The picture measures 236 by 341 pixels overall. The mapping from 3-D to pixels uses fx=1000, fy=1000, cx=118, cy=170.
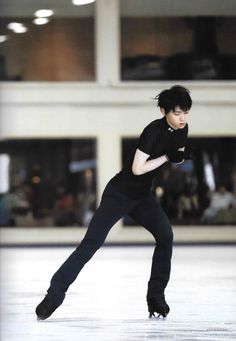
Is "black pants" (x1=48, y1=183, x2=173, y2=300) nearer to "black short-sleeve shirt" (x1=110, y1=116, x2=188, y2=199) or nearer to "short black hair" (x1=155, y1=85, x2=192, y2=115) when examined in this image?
"black short-sleeve shirt" (x1=110, y1=116, x2=188, y2=199)

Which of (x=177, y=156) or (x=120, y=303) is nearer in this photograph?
(x=177, y=156)

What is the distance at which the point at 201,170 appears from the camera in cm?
2175

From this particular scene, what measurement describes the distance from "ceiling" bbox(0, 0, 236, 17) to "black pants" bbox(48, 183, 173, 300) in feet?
49.3

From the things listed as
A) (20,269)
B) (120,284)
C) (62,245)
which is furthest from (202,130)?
(120,284)

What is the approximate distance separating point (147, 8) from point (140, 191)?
15.2m

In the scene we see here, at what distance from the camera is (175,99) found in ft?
21.5

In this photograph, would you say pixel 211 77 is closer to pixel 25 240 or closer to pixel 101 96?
pixel 101 96

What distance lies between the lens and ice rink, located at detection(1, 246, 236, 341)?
241 inches

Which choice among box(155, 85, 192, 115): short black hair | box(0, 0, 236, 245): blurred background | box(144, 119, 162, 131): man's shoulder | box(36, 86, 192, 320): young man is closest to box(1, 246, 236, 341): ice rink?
box(36, 86, 192, 320): young man

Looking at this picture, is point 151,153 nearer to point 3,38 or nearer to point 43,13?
point 43,13

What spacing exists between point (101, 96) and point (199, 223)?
3528mm

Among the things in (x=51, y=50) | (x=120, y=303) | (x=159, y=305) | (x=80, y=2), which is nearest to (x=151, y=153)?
(x=159, y=305)

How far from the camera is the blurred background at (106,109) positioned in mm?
21531

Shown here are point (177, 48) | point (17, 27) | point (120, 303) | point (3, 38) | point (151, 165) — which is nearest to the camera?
point (151, 165)
